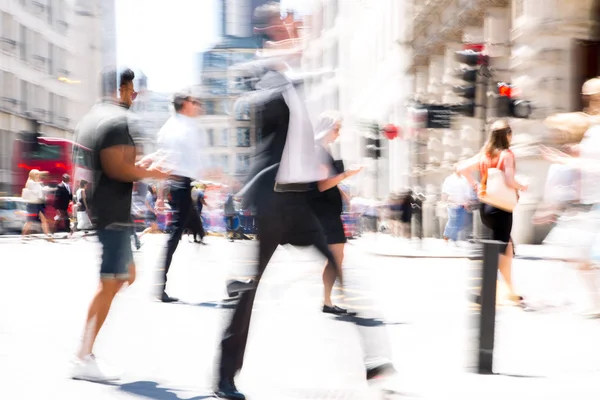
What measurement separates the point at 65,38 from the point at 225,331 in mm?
52031

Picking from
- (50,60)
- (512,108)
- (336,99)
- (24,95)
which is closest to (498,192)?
(512,108)

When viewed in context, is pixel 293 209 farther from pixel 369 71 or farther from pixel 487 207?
pixel 369 71

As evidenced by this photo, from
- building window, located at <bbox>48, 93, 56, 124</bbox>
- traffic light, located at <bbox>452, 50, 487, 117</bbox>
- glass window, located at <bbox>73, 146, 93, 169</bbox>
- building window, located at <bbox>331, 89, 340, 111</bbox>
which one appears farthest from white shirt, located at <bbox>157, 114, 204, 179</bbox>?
building window, located at <bbox>331, 89, 340, 111</bbox>

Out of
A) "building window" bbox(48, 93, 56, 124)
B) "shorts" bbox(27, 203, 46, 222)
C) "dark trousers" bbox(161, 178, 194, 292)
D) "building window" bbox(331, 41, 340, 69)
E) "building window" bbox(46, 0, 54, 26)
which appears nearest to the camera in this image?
"dark trousers" bbox(161, 178, 194, 292)

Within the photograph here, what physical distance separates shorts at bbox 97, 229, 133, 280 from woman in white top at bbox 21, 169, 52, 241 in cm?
1674

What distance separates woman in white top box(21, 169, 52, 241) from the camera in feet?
69.4

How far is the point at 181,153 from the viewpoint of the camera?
25.9ft

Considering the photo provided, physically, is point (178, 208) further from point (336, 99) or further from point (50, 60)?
point (336, 99)

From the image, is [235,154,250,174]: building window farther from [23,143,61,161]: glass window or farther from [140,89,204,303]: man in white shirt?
[23,143,61,161]: glass window

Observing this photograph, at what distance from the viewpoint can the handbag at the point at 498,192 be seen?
25.8 ft

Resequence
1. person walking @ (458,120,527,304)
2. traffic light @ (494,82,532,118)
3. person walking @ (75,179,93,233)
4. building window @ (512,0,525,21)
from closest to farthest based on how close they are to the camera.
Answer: person walking @ (458,120,527,304), traffic light @ (494,82,532,118), building window @ (512,0,525,21), person walking @ (75,179,93,233)

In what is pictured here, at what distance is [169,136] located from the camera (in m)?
7.85

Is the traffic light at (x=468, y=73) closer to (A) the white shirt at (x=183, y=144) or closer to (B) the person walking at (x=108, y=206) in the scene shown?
(A) the white shirt at (x=183, y=144)

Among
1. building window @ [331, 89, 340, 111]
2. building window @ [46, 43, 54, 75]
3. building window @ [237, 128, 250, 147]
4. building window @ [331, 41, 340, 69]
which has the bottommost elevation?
building window @ [237, 128, 250, 147]
